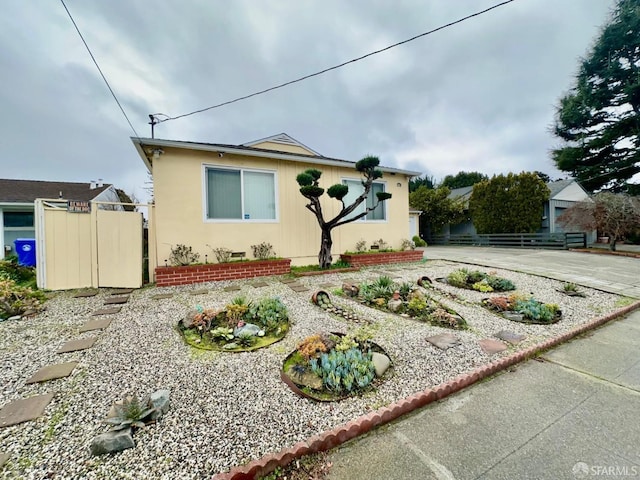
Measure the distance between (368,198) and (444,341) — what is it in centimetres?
614

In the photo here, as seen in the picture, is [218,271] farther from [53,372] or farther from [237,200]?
Answer: [53,372]

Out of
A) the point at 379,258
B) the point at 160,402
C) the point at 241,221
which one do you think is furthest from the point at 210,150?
the point at 160,402

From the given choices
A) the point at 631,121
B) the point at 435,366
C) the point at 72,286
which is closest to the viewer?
the point at 435,366

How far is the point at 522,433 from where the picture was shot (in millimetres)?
1667

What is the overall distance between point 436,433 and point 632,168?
23.9 meters

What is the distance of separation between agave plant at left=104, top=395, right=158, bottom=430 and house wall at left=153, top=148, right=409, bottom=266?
15.6 feet

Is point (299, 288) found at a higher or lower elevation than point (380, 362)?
higher

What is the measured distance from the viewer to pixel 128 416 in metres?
1.59

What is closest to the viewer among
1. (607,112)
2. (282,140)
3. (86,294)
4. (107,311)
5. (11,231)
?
(107,311)

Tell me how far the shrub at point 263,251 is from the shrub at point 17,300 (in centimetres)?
381

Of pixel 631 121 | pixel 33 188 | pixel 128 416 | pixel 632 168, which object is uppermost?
pixel 631 121

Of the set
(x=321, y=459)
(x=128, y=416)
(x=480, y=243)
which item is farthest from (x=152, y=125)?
(x=480, y=243)

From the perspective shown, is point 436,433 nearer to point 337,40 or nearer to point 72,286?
point 72,286

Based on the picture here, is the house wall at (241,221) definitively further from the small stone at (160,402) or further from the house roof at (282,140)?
the small stone at (160,402)
